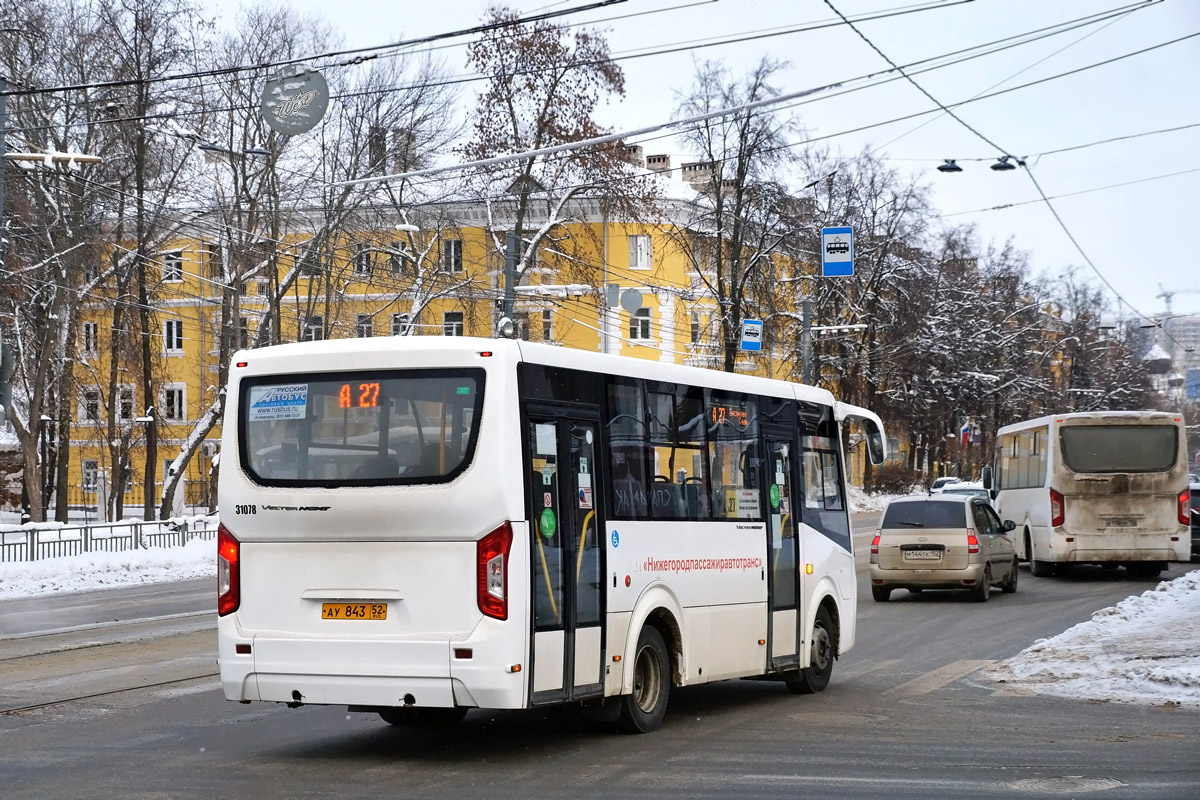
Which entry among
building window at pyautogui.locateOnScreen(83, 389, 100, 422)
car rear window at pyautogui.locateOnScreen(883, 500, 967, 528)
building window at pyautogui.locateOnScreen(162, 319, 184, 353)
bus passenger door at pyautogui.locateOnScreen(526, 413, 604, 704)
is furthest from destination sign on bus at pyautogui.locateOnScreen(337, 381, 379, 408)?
building window at pyautogui.locateOnScreen(162, 319, 184, 353)

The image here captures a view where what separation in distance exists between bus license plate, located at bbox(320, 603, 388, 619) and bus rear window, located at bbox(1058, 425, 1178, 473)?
67.9 feet

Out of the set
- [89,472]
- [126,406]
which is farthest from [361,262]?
[89,472]

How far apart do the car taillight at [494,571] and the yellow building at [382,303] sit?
27352mm

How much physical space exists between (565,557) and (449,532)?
86 cm

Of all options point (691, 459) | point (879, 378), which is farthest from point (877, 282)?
point (691, 459)

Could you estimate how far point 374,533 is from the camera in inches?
365

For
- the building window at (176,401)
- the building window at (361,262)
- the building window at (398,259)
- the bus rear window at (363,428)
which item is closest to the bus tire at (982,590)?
the bus rear window at (363,428)

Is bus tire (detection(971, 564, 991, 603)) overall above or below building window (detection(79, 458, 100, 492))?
below

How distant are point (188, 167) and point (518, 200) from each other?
9.95 meters

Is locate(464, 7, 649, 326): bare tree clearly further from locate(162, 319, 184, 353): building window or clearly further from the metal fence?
locate(162, 319, 184, 353): building window

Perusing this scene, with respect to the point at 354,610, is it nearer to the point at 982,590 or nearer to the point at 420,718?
the point at 420,718

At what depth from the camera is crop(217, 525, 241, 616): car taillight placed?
9.63 m

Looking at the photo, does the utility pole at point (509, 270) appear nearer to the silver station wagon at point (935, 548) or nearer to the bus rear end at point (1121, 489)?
the silver station wagon at point (935, 548)

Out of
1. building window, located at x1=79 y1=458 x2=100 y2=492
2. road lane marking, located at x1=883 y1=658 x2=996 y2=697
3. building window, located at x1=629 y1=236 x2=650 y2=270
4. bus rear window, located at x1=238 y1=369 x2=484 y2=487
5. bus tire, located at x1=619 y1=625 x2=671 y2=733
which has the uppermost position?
building window, located at x1=629 y1=236 x2=650 y2=270
